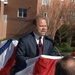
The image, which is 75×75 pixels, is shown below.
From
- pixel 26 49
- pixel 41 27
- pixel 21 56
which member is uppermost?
pixel 41 27

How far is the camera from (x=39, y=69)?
558 centimetres

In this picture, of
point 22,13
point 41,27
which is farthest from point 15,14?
point 41,27

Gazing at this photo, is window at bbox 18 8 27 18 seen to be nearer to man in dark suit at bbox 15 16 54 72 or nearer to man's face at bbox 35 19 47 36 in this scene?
man in dark suit at bbox 15 16 54 72

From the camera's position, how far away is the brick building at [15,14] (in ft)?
166

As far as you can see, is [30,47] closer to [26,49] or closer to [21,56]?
[26,49]

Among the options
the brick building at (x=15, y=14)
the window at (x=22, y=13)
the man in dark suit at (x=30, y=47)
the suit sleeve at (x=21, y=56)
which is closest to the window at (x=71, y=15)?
the brick building at (x=15, y=14)

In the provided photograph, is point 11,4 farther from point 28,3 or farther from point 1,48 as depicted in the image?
point 1,48

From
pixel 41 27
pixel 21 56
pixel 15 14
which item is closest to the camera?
pixel 41 27

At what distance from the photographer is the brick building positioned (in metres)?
50.5

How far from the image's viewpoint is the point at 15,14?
52.0m

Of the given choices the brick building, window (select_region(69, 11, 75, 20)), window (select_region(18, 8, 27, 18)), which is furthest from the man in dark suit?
window (select_region(18, 8, 27, 18))

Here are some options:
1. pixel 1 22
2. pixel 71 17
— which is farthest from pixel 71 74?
pixel 1 22

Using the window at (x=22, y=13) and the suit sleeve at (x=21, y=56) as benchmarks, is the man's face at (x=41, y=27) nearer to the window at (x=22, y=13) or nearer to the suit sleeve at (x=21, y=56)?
the suit sleeve at (x=21, y=56)

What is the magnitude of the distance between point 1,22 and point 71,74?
49.9 m
